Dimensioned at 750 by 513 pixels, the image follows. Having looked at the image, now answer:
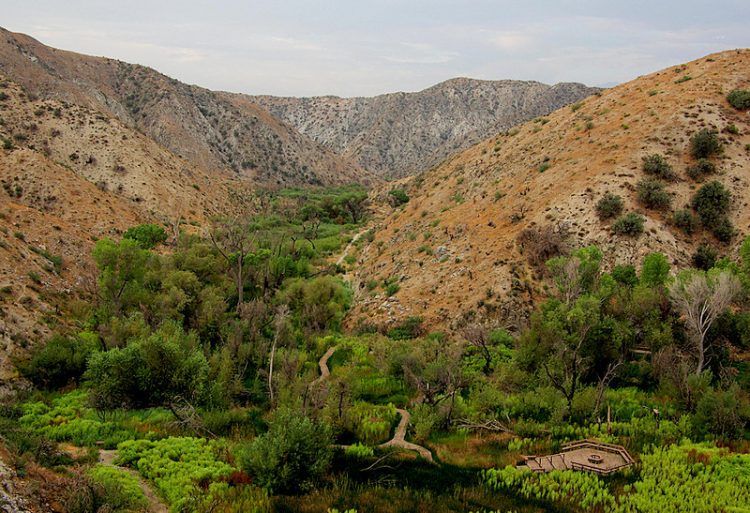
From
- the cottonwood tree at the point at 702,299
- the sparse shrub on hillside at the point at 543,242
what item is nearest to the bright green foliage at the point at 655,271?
the cottonwood tree at the point at 702,299

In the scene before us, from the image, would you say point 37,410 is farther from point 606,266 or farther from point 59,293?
point 606,266

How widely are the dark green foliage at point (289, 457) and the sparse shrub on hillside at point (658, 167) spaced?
21.3 meters

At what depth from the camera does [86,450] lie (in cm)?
1282

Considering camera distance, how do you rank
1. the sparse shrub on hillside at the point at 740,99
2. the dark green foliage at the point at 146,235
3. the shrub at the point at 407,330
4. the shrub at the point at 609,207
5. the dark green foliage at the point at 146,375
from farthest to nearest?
the dark green foliage at the point at 146,235 < the sparse shrub on hillside at the point at 740,99 < the shrub at the point at 609,207 < the shrub at the point at 407,330 < the dark green foliage at the point at 146,375

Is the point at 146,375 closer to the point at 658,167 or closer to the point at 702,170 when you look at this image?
the point at 658,167

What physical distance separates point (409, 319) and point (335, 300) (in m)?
4.50

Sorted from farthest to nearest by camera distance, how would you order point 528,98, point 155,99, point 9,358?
point 528,98
point 155,99
point 9,358

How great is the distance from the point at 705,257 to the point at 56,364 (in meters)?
25.1

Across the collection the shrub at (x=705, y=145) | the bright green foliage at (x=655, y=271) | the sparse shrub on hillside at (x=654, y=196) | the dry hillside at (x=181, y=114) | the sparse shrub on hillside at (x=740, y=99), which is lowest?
the bright green foliage at (x=655, y=271)

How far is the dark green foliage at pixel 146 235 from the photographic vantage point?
32562mm

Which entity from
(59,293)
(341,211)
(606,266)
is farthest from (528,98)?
(59,293)

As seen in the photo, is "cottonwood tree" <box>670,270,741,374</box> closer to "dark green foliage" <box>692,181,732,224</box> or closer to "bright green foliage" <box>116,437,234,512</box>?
"dark green foliage" <box>692,181,732,224</box>

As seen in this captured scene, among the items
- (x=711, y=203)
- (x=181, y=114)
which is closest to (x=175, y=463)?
(x=711, y=203)

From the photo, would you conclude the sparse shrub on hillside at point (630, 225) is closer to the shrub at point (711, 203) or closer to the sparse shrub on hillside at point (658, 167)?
the shrub at point (711, 203)
